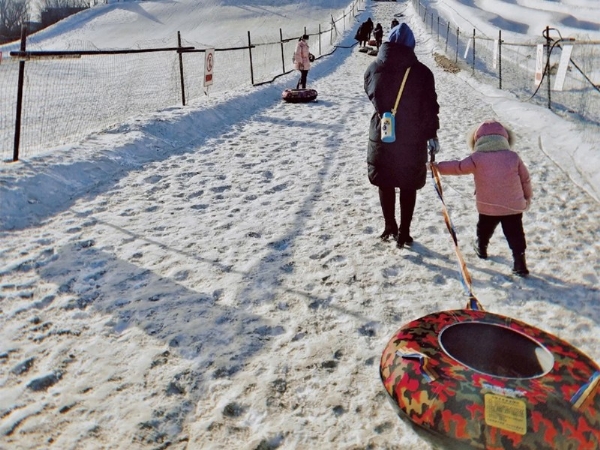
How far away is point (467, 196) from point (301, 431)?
3.96 meters

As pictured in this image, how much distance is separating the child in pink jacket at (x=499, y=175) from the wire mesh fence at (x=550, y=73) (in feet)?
17.5

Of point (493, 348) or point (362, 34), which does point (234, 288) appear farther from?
point (362, 34)

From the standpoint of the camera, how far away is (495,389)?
2.02 meters

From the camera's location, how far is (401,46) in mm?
3758

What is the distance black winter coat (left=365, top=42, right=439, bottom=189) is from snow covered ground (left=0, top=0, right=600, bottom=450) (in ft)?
2.39

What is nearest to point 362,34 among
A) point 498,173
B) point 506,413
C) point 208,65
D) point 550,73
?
point 550,73

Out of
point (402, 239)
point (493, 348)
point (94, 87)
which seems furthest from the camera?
point (94, 87)

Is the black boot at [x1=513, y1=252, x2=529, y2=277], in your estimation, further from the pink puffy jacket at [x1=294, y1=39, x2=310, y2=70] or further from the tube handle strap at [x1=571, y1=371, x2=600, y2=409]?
the pink puffy jacket at [x1=294, y1=39, x2=310, y2=70]

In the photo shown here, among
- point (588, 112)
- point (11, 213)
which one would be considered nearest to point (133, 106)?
point (11, 213)

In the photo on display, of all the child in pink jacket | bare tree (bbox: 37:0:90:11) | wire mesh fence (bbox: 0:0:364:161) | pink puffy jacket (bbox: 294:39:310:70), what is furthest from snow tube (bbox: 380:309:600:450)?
bare tree (bbox: 37:0:90:11)

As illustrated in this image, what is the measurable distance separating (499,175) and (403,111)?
2.84 ft

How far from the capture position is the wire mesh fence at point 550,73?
30.4ft

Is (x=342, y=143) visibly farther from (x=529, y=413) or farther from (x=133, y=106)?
(x=133, y=106)

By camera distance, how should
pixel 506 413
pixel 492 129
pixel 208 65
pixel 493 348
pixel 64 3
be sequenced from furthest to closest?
pixel 64 3, pixel 208 65, pixel 492 129, pixel 493 348, pixel 506 413
